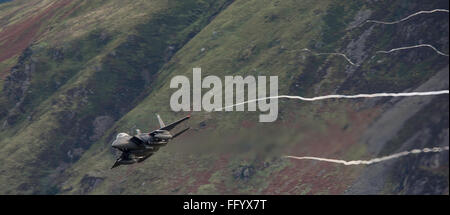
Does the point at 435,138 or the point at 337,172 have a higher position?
the point at 435,138

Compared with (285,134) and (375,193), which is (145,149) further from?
(375,193)

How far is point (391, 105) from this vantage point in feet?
550

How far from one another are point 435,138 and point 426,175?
64.5ft

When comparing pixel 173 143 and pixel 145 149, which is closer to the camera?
pixel 145 149

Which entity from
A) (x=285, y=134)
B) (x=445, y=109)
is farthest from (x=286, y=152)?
(x=445, y=109)

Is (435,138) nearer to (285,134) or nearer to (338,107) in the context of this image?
(285,134)

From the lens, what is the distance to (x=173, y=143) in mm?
150625
